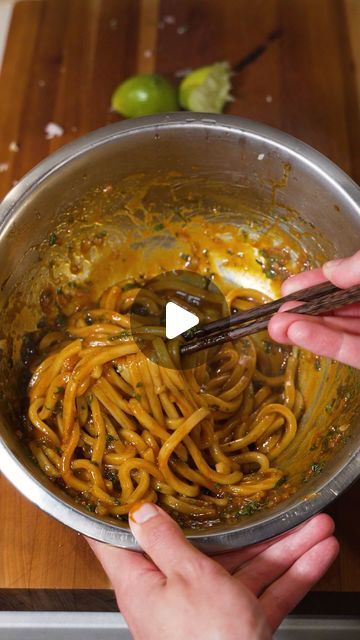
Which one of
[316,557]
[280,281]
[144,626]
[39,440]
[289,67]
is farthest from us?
[289,67]

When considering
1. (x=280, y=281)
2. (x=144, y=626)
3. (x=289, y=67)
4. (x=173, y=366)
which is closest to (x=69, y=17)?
(x=289, y=67)

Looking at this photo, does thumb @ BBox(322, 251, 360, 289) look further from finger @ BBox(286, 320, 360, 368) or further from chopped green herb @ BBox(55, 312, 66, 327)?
chopped green herb @ BBox(55, 312, 66, 327)

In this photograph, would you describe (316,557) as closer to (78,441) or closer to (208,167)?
(78,441)

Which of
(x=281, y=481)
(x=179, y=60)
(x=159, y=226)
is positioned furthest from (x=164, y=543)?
(x=179, y=60)

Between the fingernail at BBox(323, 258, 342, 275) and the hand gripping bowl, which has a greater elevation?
the hand gripping bowl

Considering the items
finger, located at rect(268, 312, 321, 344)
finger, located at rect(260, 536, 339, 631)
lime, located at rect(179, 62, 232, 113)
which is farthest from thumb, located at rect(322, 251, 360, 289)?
lime, located at rect(179, 62, 232, 113)

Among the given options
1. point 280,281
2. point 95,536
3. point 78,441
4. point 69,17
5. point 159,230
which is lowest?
point 95,536
